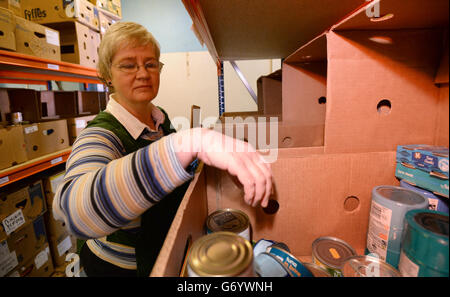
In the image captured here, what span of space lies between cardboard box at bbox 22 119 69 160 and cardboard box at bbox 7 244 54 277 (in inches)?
29.7

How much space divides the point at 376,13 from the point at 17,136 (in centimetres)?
194

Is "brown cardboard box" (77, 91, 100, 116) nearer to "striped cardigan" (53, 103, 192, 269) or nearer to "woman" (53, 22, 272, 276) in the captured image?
"woman" (53, 22, 272, 276)

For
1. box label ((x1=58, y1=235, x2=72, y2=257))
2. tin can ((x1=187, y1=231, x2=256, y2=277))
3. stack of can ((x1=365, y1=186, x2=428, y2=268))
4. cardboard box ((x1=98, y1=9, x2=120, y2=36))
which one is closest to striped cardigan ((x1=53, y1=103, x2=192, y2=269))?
tin can ((x1=187, y1=231, x2=256, y2=277))

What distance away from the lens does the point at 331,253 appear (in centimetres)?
68

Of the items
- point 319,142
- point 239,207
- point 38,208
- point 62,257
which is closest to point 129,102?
point 239,207

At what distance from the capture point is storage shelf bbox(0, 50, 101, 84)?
1.38 metres

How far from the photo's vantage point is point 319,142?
2.97 ft

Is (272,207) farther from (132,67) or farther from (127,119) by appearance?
(132,67)

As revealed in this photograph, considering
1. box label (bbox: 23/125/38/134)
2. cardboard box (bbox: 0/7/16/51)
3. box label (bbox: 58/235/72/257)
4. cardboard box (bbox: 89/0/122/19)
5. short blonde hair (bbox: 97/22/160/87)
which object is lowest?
box label (bbox: 58/235/72/257)

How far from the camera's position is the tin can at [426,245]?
0.37m

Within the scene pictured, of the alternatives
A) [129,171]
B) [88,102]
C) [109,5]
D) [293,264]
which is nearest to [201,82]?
[109,5]

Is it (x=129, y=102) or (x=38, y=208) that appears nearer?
(x=129, y=102)
